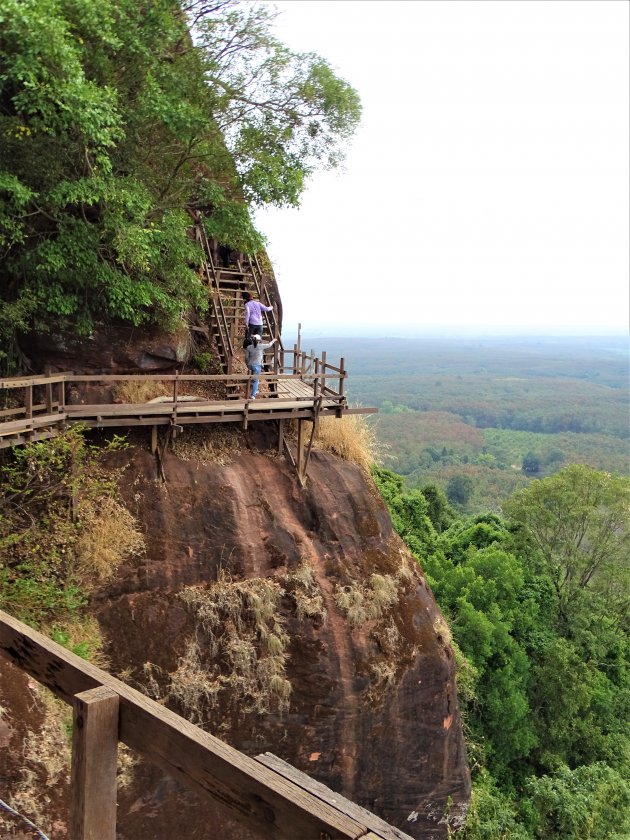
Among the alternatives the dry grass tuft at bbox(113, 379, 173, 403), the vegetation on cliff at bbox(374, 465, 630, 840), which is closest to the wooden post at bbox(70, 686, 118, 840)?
the dry grass tuft at bbox(113, 379, 173, 403)

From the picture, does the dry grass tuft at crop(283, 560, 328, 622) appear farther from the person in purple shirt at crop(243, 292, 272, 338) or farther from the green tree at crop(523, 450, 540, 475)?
the green tree at crop(523, 450, 540, 475)

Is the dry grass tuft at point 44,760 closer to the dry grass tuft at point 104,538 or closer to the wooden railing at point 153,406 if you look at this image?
the dry grass tuft at point 104,538

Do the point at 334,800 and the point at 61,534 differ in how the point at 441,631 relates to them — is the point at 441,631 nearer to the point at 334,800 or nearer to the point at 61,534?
the point at 61,534

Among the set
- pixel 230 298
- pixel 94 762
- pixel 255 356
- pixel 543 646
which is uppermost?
pixel 230 298

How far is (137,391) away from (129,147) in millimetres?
4761

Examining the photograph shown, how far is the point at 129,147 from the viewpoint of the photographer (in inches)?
454

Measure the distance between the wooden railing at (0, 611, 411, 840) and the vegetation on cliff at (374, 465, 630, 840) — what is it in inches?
622

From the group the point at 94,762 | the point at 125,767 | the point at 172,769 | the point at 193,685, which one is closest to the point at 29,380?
the point at 193,685

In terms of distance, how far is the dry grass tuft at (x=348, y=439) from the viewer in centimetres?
1502

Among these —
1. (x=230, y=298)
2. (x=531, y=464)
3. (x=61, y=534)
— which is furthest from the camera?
(x=531, y=464)

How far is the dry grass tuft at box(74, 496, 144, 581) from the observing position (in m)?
10.7

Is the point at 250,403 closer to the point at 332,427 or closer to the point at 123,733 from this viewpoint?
the point at 332,427

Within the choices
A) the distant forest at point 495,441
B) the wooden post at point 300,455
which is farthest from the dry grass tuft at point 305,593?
the distant forest at point 495,441

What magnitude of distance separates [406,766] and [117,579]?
7894 millimetres
